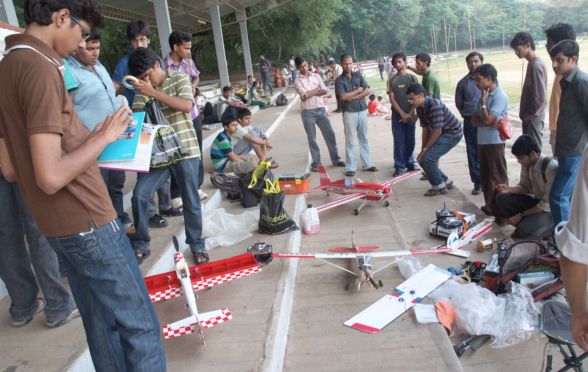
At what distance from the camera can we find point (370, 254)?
384 cm

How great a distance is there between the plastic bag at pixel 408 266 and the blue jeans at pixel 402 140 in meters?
3.19

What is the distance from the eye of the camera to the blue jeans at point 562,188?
3.97 meters

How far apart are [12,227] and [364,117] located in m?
5.49

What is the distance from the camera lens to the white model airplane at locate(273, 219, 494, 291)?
12.1ft

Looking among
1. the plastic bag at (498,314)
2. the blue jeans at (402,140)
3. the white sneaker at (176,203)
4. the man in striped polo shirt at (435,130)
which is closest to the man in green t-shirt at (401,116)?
the blue jeans at (402,140)

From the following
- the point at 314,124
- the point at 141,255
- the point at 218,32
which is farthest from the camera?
the point at 218,32

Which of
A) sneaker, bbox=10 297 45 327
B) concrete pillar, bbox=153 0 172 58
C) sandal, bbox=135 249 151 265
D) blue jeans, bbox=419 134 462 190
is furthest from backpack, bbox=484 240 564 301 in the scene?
concrete pillar, bbox=153 0 172 58

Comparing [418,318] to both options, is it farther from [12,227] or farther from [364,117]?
[364,117]

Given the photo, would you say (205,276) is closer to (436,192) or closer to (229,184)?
(229,184)

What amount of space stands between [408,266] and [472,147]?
9.06 feet

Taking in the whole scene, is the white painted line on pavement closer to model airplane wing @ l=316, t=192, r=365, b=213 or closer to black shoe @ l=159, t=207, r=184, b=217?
model airplane wing @ l=316, t=192, r=365, b=213

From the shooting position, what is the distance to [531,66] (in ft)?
17.3

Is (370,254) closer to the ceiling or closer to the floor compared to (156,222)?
closer to the floor

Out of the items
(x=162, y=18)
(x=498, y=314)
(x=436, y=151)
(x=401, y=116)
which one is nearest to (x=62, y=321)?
(x=498, y=314)
